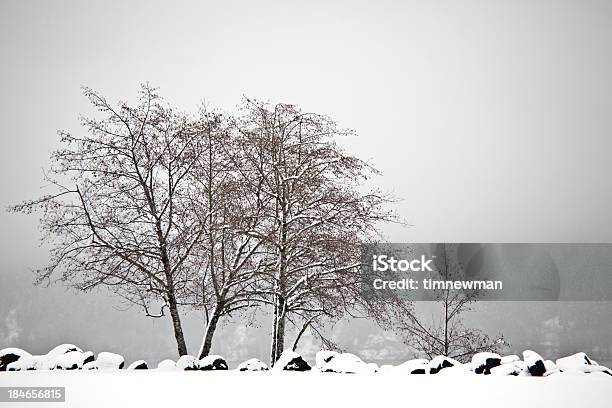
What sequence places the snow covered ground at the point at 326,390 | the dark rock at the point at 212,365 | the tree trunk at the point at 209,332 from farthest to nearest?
the tree trunk at the point at 209,332 < the dark rock at the point at 212,365 < the snow covered ground at the point at 326,390

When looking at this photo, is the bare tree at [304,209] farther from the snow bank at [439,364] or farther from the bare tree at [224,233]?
the snow bank at [439,364]

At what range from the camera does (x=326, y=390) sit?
30.5 ft

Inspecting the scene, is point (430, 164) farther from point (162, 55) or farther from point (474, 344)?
point (162, 55)

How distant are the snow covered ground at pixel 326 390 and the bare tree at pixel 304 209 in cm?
386

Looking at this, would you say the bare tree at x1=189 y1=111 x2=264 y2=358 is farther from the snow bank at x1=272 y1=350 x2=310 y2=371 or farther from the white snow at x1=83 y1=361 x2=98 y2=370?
the snow bank at x1=272 y1=350 x2=310 y2=371

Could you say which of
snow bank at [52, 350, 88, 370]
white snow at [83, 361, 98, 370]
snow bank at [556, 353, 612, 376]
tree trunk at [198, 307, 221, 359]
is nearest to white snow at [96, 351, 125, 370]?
white snow at [83, 361, 98, 370]

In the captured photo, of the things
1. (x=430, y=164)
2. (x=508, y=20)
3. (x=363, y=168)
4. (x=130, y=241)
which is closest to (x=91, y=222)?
(x=130, y=241)

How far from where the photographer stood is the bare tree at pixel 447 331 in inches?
631

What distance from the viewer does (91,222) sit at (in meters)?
14.2

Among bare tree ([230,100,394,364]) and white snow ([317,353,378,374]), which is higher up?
bare tree ([230,100,394,364])

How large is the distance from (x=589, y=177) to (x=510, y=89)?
1088 cm

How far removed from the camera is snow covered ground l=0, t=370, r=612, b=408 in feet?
29.4

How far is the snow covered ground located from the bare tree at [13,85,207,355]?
176 inches

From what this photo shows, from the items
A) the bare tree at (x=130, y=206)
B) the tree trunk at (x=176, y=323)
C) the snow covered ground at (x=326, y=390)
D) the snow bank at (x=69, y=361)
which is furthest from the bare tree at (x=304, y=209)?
the snow covered ground at (x=326, y=390)
